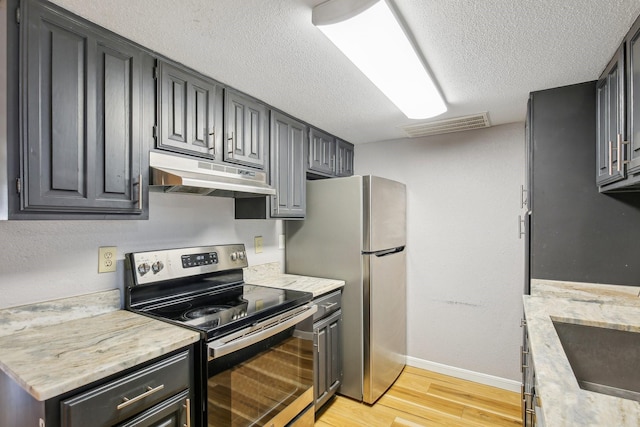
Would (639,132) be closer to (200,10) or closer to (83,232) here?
(200,10)

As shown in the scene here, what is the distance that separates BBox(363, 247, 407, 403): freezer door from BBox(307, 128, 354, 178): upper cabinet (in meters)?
0.85

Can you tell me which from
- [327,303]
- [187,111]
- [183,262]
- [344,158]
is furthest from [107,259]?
[344,158]

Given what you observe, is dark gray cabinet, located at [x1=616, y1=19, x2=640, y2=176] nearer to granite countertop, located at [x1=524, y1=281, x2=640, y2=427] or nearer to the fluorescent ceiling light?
granite countertop, located at [x1=524, y1=281, x2=640, y2=427]

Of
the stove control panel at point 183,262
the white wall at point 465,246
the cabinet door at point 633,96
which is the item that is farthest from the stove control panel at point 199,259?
the cabinet door at point 633,96

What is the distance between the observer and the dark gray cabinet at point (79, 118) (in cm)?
113

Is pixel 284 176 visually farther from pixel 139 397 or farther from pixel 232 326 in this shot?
pixel 139 397

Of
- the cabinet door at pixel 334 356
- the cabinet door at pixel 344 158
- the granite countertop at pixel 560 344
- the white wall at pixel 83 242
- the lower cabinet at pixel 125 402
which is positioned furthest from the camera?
the cabinet door at pixel 344 158

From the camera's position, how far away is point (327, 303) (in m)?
2.27

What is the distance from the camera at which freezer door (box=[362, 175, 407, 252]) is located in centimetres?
237

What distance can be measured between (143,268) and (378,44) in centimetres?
154

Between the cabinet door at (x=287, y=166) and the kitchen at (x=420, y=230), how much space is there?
0.45 ft

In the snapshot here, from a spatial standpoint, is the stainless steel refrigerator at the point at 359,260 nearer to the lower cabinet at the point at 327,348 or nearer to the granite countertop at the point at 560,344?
the lower cabinet at the point at 327,348

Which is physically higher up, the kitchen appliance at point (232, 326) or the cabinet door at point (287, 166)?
the cabinet door at point (287, 166)

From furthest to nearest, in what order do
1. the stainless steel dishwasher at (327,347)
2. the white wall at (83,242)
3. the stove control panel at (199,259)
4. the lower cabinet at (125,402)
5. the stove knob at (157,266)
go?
the stainless steel dishwasher at (327,347), the stove control panel at (199,259), the stove knob at (157,266), the white wall at (83,242), the lower cabinet at (125,402)
